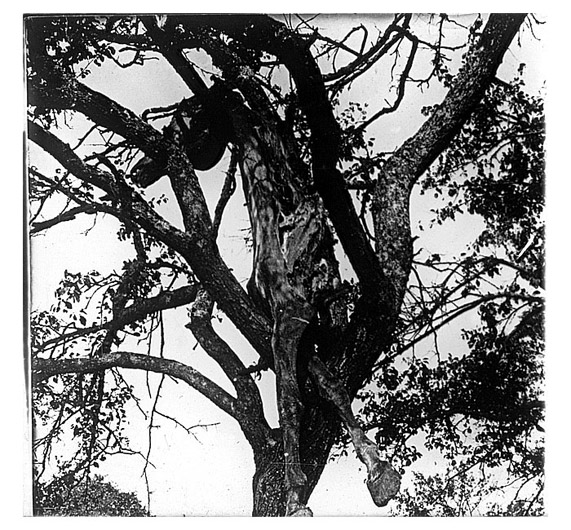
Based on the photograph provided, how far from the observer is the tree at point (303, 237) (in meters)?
1.69

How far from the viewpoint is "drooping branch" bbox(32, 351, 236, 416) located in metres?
1.70

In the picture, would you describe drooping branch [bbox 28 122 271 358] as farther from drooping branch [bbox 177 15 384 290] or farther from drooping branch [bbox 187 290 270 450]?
drooping branch [bbox 177 15 384 290]

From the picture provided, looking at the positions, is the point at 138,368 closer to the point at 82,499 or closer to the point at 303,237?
the point at 82,499

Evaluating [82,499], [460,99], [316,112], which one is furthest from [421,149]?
[82,499]

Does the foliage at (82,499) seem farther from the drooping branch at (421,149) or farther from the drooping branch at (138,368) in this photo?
the drooping branch at (421,149)

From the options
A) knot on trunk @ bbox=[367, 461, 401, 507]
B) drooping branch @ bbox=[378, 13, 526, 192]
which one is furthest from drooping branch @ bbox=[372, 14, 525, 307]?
knot on trunk @ bbox=[367, 461, 401, 507]

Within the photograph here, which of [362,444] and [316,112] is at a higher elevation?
[316,112]

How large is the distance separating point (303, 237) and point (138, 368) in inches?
21.1

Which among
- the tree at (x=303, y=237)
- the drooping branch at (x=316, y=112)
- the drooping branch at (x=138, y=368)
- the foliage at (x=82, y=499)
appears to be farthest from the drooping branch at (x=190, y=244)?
the foliage at (x=82, y=499)

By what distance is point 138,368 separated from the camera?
172 cm

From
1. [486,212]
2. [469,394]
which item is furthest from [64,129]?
[469,394]

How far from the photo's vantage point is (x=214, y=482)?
1701 millimetres

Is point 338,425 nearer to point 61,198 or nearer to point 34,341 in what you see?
point 34,341

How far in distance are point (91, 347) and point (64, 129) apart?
0.56 meters
